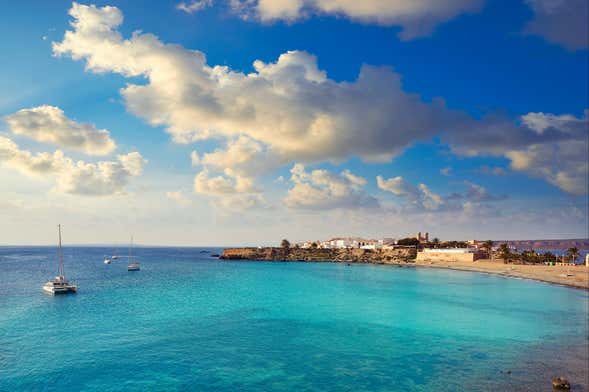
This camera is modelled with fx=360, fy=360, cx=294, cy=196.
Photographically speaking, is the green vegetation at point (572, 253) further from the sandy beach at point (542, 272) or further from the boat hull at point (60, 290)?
the boat hull at point (60, 290)

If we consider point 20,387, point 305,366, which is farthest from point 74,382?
point 305,366

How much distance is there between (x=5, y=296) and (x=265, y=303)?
44745mm

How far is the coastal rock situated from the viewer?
79.8ft

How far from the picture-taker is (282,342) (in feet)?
118

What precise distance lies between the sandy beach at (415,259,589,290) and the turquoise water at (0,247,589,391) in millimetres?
28820

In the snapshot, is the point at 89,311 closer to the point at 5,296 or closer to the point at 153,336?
the point at 153,336

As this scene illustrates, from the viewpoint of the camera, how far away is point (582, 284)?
8331 cm

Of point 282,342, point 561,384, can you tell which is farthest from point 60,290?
point 561,384

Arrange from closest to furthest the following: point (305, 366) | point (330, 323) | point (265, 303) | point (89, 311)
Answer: point (305, 366), point (330, 323), point (89, 311), point (265, 303)

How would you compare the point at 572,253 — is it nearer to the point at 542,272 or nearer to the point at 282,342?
the point at 542,272

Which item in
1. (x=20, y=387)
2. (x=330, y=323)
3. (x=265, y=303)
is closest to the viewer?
(x=20, y=387)

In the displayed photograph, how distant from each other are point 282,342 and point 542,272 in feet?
342

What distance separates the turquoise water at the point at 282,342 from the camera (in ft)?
86.2

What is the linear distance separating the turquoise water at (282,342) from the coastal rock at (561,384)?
78 centimetres
